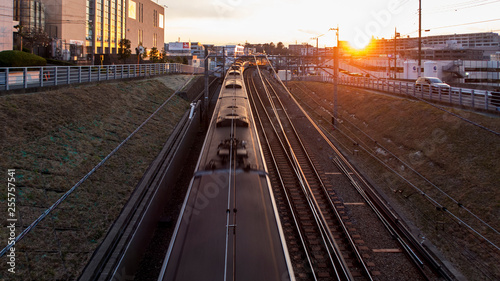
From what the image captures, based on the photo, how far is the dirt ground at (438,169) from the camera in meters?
11.8

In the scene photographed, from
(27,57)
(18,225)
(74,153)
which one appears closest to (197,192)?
(18,225)

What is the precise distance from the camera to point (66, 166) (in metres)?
11.3

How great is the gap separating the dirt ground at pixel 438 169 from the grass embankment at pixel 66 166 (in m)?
10.9

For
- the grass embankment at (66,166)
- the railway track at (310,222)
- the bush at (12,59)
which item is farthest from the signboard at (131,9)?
the railway track at (310,222)

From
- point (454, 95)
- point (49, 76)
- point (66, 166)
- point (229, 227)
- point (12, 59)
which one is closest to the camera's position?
A: point (229, 227)

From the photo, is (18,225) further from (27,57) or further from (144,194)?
(27,57)

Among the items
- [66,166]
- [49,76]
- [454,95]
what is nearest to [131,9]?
[49,76]

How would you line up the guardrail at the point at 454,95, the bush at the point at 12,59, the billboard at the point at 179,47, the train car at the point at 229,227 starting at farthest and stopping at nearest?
1. the billboard at the point at 179,47
2. the bush at the point at 12,59
3. the guardrail at the point at 454,95
4. the train car at the point at 229,227

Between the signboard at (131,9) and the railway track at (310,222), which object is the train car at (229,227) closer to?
the railway track at (310,222)

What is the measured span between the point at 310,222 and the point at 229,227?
681 cm

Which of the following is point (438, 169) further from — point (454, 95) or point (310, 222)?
point (454, 95)

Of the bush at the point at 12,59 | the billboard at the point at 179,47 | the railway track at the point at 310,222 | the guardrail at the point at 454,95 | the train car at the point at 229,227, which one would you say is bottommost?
the railway track at the point at 310,222

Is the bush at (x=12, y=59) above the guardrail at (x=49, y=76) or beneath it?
above

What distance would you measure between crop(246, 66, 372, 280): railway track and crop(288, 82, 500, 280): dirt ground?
286 cm
